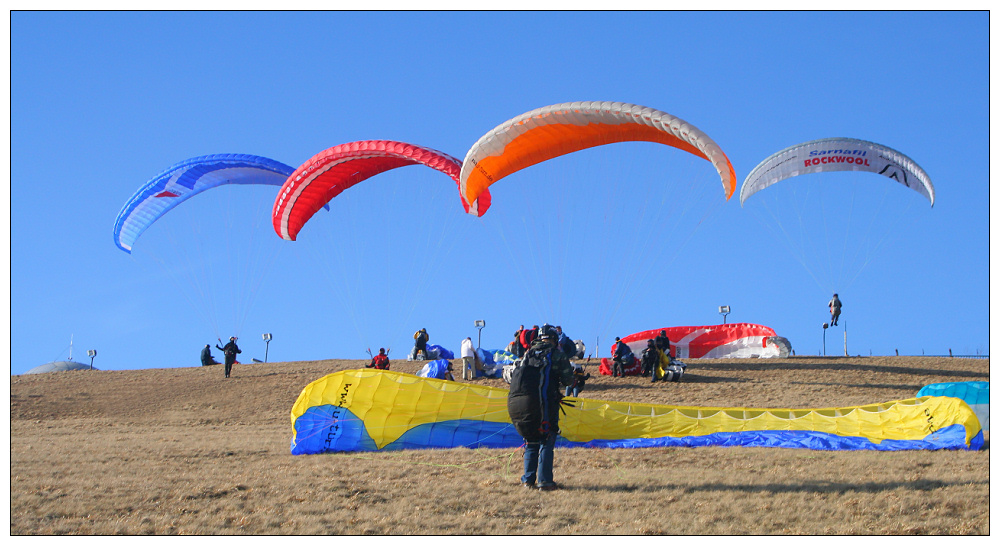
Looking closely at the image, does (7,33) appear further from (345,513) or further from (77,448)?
(345,513)

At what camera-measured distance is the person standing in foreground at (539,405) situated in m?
7.77

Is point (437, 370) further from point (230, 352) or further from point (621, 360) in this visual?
point (230, 352)

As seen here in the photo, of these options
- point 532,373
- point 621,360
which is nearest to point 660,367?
point 621,360

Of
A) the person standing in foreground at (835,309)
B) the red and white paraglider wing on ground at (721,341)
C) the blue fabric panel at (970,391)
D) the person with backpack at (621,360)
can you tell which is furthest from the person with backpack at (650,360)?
the blue fabric panel at (970,391)

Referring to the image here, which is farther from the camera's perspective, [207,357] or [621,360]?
[207,357]

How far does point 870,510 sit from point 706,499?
4.18 feet

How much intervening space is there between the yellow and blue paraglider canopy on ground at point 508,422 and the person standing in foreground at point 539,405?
277cm

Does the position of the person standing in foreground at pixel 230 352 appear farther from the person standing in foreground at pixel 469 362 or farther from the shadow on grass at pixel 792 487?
the shadow on grass at pixel 792 487

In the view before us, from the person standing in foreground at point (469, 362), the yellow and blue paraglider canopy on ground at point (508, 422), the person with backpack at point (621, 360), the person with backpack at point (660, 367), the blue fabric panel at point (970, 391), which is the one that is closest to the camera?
the yellow and blue paraglider canopy on ground at point (508, 422)

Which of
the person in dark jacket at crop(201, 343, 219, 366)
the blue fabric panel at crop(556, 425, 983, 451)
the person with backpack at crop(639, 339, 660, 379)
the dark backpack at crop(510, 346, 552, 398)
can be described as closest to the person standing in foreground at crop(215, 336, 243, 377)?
the person in dark jacket at crop(201, 343, 219, 366)

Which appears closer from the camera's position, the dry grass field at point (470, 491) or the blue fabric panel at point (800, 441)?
the dry grass field at point (470, 491)

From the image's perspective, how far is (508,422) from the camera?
11016 millimetres

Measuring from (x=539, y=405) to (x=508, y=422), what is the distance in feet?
10.8

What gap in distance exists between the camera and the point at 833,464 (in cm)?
868
